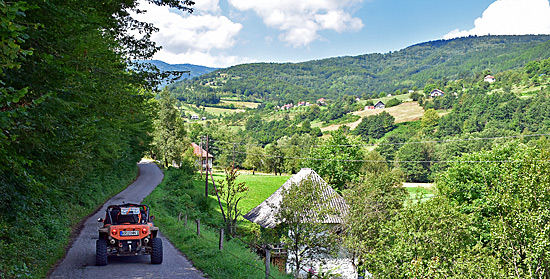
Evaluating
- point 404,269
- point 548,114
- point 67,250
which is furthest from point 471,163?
point 548,114

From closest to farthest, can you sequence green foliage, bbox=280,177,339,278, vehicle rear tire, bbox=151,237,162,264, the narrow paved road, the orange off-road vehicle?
1. the narrow paved road
2. the orange off-road vehicle
3. vehicle rear tire, bbox=151,237,162,264
4. green foliage, bbox=280,177,339,278

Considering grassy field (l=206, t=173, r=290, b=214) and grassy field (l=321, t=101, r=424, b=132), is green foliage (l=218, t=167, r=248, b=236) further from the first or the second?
grassy field (l=321, t=101, r=424, b=132)

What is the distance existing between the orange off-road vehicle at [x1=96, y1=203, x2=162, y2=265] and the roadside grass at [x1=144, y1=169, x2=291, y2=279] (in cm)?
155

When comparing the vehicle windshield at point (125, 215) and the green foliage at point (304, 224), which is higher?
the vehicle windshield at point (125, 215)

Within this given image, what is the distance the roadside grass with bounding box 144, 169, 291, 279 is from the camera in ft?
37.4

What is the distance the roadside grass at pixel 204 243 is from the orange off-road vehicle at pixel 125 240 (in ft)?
5.07

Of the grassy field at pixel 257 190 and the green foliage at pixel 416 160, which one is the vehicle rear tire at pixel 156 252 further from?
the green foliage at pixel 416 160

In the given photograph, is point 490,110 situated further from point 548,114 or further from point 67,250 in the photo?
point 67,250

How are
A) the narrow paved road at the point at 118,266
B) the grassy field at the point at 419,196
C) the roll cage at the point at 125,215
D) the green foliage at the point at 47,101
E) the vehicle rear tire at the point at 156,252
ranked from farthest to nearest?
the grassy field at the point at 419,196, the roll cage at the point at 125,215, the vehicle rear tire at the point at 156,252, the narrow paved road at the point at 118,266, the green foliage at the point at 47,101

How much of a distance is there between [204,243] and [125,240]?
3.77m

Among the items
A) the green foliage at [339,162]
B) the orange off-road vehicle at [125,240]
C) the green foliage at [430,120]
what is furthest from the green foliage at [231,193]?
the green foliage at [430,120]

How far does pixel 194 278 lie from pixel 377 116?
160 meters

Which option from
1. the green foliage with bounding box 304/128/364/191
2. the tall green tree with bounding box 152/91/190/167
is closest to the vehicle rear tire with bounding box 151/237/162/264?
the green foliage with bounding box 304/128/364/191

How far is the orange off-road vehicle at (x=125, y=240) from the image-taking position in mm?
11516
